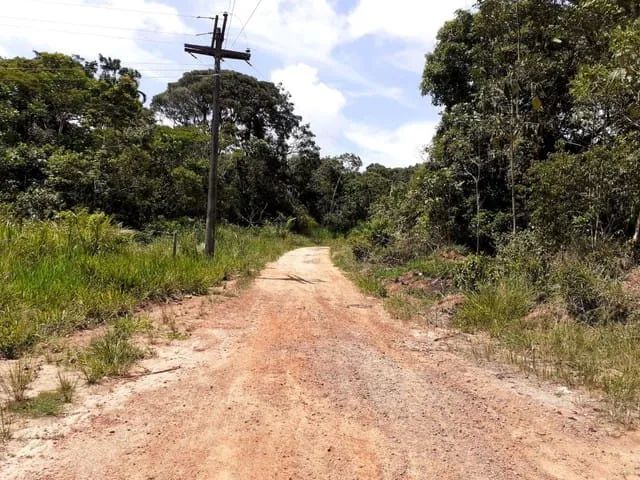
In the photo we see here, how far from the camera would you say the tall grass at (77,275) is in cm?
621

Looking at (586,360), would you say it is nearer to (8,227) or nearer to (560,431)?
(560,431)

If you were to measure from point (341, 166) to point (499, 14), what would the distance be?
31262 millimetres

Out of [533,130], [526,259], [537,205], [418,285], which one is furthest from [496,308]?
[533,130]

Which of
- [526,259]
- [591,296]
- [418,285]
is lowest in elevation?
[418,285]

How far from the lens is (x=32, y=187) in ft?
68.5

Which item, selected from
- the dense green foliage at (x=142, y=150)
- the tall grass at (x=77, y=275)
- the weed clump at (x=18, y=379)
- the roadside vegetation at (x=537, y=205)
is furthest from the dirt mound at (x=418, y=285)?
the dense green foliage at (x=142, y=150)

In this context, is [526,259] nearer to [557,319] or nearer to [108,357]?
[557,319]

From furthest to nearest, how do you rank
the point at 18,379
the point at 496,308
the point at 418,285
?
the point at 418,285, the point at 496,308, the point at 18,379

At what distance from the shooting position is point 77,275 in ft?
26.5

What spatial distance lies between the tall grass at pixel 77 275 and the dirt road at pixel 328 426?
5.92 feet

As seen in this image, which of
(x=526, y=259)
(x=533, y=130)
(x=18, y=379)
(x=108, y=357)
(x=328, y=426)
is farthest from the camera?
(x=533, y=130)

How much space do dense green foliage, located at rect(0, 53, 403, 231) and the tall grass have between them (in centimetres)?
813

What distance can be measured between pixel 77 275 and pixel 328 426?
5895mm

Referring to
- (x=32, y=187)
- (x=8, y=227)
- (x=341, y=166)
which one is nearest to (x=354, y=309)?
(x=8, y=227)
